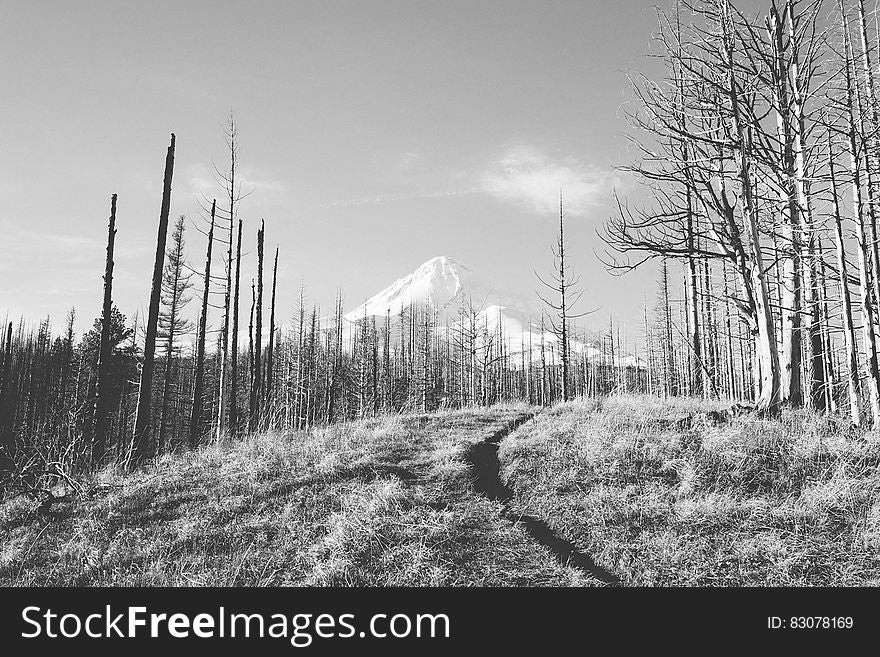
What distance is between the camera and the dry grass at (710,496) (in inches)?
222

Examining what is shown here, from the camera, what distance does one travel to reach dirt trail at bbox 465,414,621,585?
18.8 ft

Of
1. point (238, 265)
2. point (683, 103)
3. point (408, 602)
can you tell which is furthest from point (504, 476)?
point (238, 265)

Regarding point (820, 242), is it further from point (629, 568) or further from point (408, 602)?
point (408, 602)

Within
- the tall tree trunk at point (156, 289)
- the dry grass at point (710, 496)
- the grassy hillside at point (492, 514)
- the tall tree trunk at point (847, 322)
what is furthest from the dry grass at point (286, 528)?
the tall tree trunk at point (847, 322)

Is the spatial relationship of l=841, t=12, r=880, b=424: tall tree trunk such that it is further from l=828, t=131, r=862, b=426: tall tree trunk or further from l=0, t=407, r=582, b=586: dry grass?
l=0, t=407, r=582, b=586: dry grass

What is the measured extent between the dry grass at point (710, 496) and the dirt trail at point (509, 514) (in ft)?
0.46

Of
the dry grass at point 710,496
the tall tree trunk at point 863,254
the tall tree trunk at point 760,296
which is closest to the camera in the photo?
the dry grass at point 710,496

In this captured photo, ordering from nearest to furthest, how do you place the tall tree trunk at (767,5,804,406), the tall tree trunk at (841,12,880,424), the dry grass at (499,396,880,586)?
the dry grass at (499,396,880,586) < the tall tree trunk at (841,12,880,424) < the tall tree trunk at (767,5,804,406)

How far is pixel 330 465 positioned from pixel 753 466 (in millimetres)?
6463

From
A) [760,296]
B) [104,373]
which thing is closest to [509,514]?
[760,296]

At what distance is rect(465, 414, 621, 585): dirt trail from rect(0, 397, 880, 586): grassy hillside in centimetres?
3

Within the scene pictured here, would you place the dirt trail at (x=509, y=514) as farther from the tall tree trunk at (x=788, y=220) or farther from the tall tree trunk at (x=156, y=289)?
the tall tree trunk at (x=156, y=289)

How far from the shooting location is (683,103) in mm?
12633

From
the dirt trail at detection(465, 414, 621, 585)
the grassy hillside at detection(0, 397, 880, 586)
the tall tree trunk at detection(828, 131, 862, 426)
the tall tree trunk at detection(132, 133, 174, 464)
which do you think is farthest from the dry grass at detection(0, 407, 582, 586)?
the tall tree trunk at detection(828, 131, 862, 426)
